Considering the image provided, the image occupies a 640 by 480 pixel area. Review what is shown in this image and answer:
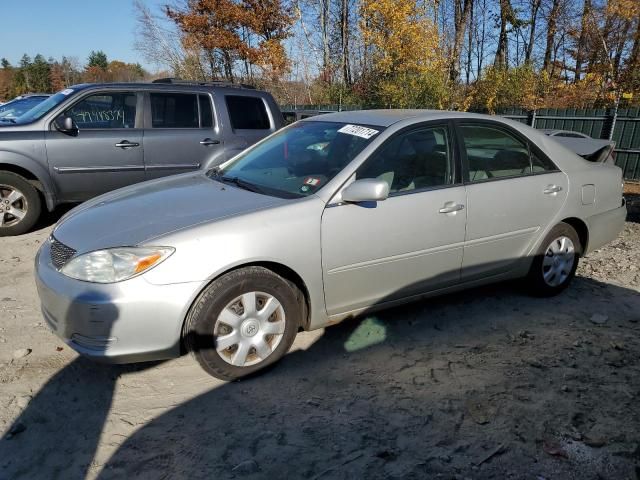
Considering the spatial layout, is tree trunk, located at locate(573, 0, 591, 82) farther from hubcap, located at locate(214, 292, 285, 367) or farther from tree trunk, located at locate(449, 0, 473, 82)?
hubcap, located at locate(214, 292, 285, 367)

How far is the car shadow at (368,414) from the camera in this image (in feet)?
7.81

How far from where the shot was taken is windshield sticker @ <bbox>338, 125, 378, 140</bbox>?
3.53 meters

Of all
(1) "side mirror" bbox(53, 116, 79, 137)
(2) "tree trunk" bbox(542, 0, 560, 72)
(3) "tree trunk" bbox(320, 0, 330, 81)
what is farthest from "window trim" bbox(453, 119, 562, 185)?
(2) "tree trunk" bbox(542, 0, 560, 72)

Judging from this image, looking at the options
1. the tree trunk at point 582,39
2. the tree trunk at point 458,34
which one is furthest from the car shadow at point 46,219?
the tree trunk at point 582,39

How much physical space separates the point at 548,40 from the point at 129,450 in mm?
25896

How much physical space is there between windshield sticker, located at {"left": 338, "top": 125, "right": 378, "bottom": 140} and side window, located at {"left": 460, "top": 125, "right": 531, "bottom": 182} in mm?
773

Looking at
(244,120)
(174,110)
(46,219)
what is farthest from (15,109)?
(244,120)

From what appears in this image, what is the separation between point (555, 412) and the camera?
2.80 m

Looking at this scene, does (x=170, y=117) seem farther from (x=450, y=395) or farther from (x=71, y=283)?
(x=450, y=395)

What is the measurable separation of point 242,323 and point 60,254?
1.16 metres

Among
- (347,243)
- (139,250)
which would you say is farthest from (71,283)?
(347,243)

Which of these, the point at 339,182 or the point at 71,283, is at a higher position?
the point at 339,182

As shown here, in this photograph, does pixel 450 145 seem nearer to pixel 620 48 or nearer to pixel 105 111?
pixel 105 111

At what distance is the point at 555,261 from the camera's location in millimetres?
4379
